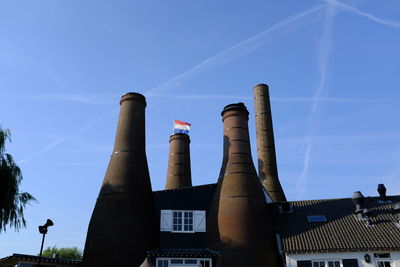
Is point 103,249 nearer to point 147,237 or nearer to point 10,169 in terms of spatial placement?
point 147,237

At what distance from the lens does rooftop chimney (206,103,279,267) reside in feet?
69.2

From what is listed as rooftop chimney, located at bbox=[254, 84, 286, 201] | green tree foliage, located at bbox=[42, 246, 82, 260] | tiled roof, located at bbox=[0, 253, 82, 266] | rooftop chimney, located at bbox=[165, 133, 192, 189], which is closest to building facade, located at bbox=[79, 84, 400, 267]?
tiled roof, located at bbox=[0, 253, 82, 266]

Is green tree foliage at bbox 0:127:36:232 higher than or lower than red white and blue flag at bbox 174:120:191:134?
lower

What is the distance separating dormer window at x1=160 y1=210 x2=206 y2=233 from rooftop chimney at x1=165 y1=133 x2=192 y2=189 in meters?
12.6

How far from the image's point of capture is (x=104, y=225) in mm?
21078

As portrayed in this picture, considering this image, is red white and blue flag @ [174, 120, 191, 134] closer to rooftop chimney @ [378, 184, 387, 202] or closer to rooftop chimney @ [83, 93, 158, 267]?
rooftop chimney @ [83, 93, 158, 267]

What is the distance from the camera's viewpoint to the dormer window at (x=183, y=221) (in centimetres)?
2314

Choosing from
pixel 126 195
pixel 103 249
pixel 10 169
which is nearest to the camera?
pixel 10 169

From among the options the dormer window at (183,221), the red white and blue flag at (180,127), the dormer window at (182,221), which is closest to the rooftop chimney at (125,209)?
the dormer window at (183,221)

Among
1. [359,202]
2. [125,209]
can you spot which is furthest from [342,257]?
[125,209]

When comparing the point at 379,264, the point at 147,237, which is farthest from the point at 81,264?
the point at 379,264

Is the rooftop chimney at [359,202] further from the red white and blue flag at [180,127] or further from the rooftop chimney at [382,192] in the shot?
the red white and blue flag at [180,127]

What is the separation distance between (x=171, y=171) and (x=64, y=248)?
2395 centimetres

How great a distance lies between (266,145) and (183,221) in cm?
1541
